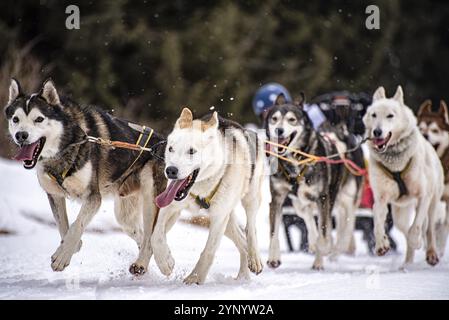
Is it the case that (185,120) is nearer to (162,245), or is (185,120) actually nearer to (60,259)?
(162,245)

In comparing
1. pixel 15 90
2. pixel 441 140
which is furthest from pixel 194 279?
pixel 441 140

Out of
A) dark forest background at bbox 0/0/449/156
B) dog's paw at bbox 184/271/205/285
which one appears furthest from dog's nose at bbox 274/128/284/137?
dark forest background at bbox 0/0/449/156

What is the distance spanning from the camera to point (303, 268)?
622cm

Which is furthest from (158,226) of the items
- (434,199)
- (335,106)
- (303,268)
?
(335,106)

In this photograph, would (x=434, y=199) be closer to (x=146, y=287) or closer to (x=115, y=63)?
(x=146, y=287)

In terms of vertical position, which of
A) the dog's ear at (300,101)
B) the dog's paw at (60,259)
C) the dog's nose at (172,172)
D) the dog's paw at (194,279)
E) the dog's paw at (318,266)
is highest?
the dog's ear at (300,101)

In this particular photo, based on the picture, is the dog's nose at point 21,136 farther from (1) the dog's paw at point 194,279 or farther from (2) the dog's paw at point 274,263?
(2) the dog's paw at point 274,263

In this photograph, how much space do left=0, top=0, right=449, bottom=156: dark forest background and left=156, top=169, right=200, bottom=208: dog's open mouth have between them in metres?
6.89

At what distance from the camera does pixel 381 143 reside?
6043 mm

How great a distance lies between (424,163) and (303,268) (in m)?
1.27

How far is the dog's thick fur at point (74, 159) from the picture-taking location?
4.54 meters

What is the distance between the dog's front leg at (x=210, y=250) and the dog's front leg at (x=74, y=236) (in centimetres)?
68

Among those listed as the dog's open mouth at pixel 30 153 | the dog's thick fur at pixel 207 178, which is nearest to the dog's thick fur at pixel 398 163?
the dog's thick fur at pixel 207 178

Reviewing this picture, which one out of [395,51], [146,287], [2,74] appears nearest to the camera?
[146,287]
